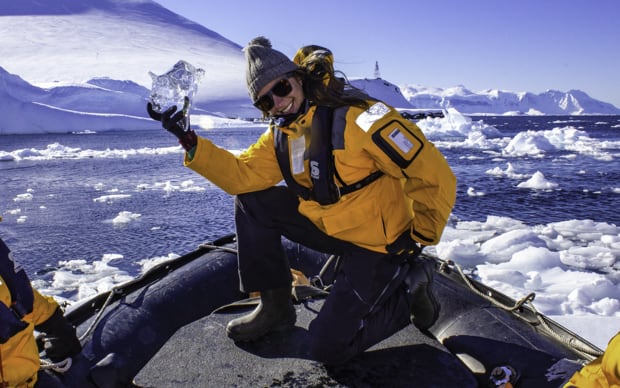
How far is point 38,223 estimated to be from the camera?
866 cm

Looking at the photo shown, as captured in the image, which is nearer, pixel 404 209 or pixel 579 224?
pixel 404 209

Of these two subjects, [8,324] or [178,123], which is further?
[178,123]

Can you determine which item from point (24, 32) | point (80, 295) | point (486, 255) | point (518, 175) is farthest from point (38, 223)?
point (24, 32)

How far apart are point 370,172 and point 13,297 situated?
1.26m

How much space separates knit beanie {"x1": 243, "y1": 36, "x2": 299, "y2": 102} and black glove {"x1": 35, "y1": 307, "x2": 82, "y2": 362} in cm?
109

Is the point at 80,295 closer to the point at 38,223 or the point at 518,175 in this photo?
the point at 38,223

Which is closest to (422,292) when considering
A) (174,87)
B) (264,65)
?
(264,65)

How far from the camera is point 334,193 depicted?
6.34ft

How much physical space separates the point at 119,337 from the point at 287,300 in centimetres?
75

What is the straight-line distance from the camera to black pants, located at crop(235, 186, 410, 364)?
1963 mm

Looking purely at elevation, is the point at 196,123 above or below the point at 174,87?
below

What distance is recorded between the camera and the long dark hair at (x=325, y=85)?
1.88 meters

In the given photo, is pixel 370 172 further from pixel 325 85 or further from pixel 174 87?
pixel 174 87

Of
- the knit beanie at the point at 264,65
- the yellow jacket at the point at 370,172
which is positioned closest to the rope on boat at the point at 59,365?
the yellow jacket at the point at 370,172
